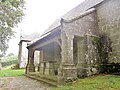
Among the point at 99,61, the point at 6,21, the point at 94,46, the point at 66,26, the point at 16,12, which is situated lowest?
the point at 99,61

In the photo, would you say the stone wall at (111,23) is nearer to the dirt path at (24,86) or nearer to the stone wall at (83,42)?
the stone wall at (83,42)

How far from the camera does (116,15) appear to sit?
33.1 feet

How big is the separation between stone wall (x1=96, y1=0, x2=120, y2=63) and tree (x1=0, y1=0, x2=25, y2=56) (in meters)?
6.19

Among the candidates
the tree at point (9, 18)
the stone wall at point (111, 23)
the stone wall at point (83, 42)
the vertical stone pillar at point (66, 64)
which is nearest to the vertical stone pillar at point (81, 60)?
the stone wall at point (83, 42)

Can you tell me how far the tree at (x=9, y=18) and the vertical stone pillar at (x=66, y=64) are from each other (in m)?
A: 3.96

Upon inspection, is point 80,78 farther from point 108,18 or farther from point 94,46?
point 108,18

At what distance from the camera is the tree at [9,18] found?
9690mm

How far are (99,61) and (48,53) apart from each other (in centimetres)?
915

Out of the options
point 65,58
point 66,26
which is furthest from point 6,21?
point 65,58

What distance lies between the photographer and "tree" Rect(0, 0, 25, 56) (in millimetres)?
9690

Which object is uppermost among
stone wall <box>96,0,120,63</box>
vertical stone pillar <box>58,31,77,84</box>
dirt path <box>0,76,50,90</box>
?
stone wall <box>96,0,120,63</box>

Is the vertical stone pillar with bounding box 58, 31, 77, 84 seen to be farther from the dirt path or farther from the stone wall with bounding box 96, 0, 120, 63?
the stone wall with bounding box 96, 0, 120, 63

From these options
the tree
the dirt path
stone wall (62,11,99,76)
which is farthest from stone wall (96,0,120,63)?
the tree

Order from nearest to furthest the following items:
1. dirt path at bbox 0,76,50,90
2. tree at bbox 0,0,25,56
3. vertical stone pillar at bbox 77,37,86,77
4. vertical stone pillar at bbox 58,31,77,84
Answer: dirt path at bbox 0,76,50,90, vertical stone pillar at bbox 58,31,77,84, vertical stone pillar at bbox 77,37,86,77, tree at bbox 0,0,25,56
